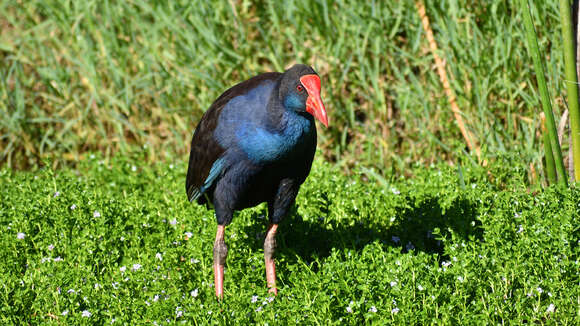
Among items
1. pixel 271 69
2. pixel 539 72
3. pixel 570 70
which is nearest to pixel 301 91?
pixel 539 72

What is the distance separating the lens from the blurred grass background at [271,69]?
4992mm

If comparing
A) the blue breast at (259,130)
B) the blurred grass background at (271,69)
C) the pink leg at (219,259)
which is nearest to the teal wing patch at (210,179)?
the blue breast at (259,130)

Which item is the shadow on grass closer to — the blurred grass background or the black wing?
the black wing

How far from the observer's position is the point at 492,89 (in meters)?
5.09

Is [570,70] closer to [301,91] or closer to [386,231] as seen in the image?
[386,231]

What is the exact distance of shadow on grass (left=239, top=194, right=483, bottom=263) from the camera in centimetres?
409

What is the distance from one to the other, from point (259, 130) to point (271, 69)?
255cm

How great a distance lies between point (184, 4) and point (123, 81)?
91 centimetres

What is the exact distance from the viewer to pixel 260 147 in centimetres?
340

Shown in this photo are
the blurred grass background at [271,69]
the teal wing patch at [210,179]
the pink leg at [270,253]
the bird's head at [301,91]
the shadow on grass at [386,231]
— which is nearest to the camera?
the bird's head at [301,91]

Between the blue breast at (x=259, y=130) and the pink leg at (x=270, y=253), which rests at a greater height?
the blue breast at (x=259, y=130)

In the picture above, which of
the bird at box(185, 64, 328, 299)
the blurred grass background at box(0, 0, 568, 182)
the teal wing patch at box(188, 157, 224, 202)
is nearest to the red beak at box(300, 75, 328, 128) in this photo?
the bird at box(185, 64, 328, 299)

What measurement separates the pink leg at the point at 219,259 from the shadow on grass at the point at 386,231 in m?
0.44

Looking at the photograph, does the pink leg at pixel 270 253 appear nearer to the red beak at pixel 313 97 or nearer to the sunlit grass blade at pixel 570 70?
the red beak at pixel 313 97
